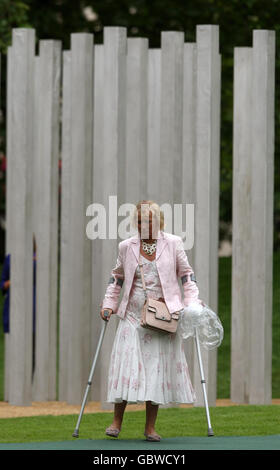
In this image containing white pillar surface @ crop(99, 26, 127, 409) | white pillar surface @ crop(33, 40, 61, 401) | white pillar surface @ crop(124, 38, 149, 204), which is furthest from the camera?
white pillar surface @ crop(33, 40, 61, 401)

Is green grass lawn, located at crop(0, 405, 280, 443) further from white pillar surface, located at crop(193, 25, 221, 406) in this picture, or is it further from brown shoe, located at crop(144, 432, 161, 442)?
white pillar surface, located at crop(193, 25, 221, 406)

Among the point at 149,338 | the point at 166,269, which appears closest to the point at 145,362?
the point at 149,338

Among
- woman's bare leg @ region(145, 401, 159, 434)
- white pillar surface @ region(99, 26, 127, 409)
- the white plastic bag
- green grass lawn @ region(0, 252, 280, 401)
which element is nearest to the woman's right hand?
the white plastic bag

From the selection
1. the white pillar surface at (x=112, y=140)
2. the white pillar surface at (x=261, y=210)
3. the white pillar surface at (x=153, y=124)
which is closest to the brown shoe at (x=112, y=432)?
the white pillar surface at (x=112, y=140)

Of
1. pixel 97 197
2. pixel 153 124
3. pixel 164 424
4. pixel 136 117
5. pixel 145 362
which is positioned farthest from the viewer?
pixel 153 124

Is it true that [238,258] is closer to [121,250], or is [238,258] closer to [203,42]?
[203,42]

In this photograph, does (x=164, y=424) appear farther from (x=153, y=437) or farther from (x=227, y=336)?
(x=227, y=336)

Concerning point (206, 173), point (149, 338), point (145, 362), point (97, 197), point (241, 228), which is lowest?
point (145, 362)

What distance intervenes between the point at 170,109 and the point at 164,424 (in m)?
3.52

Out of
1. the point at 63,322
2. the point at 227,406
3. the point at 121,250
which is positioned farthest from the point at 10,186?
the point at 121,250

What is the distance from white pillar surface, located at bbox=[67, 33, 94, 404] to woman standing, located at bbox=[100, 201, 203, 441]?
3434 millimetres

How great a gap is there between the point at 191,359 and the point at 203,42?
10.6 feet

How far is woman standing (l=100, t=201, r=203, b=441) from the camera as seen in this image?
30.6 feet

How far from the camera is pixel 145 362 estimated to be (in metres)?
9.39
